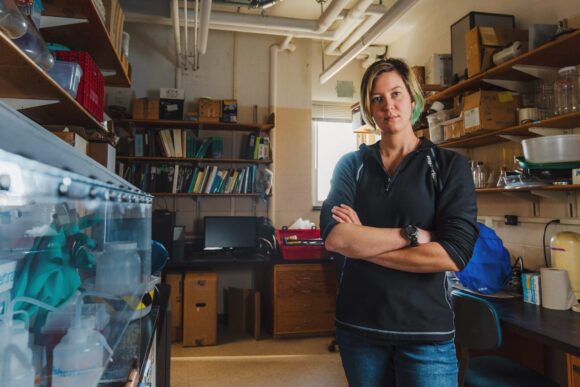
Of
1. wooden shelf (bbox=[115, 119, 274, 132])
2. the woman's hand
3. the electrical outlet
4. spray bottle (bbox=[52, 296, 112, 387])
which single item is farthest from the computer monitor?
spray bottle (bbox=[52, 296, 112, 387])

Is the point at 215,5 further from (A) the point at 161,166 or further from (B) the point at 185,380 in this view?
(B) the point at 185,380

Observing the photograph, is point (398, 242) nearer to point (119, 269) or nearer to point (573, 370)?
point (119, 269)

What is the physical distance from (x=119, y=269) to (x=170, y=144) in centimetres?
296

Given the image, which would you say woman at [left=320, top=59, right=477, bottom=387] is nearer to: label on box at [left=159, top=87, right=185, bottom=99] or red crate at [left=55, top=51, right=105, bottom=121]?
red crate at [left=55, top=51, right=105, bottom=121]

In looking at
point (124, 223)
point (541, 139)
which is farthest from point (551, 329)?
→ point (124, 223)

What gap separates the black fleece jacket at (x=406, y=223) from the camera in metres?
1.02

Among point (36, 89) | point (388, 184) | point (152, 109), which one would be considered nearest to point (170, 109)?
point (152, 109)

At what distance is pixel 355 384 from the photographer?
108 cm

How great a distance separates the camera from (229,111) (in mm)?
3938

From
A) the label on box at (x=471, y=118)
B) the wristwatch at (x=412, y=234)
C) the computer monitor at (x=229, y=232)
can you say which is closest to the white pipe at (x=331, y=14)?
the label on box at (x=471, y=118)

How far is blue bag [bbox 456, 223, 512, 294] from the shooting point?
221 centimetres

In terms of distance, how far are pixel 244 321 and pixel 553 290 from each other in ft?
8.69

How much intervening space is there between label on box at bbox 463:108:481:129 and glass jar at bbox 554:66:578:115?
1.40ft

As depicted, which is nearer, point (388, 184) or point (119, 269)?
point (119, 269)
